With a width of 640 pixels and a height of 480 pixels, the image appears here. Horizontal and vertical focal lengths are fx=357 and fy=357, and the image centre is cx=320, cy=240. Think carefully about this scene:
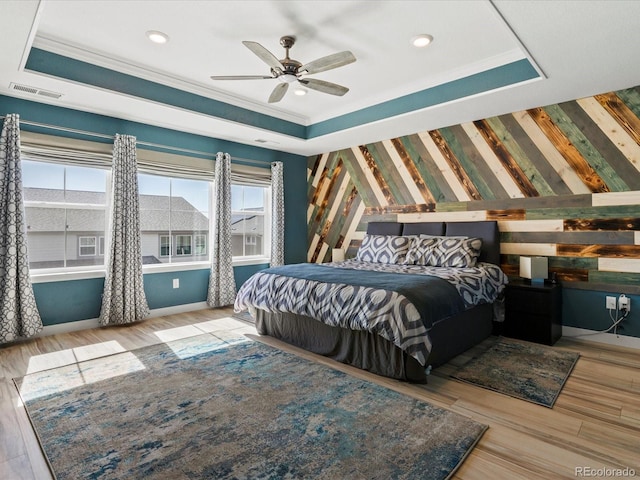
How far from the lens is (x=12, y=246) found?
3387 mm

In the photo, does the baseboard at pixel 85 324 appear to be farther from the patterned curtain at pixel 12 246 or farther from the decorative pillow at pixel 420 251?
the decorative pillow at pixel 420 251

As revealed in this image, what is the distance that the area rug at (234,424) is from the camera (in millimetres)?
1704

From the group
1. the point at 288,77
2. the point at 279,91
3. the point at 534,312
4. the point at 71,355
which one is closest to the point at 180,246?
the point at 71,355

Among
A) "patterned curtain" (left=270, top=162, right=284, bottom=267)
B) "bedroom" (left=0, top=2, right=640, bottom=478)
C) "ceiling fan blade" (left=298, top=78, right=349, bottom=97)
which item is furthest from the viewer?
"patterned curtain" (left=270, top=162, right=284, bottom=267)

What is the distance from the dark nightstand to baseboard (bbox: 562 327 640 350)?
14 centimetres

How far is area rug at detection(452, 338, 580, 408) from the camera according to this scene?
2.45 meters

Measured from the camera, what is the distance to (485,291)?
→ 330cm

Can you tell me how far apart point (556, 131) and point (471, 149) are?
2.88ft

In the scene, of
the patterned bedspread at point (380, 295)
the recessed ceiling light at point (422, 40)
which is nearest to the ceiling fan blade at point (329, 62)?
the recessed ceiling light at point (422, 40)

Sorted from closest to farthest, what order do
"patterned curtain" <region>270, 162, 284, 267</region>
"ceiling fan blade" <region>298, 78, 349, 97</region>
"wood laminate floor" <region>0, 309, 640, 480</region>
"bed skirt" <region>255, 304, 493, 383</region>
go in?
1. "wood laminate floor" <region>0, 309, 640, 480</region>
2. "bed skirt" <region>255, 304, 493, 383</region>
3. "ceiling fan blade" <region>298, 78, 349, 97</region>
4. "patterned curtain" <region>270, 162, 284, 267</region>

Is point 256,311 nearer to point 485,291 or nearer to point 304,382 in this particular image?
point 304,382

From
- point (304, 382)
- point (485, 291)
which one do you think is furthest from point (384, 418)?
point (485, 291)

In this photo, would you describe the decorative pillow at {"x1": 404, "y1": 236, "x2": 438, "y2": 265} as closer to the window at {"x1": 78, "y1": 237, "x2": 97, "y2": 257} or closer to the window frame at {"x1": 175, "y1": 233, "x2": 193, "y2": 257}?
the window frame at {"x1": 175, "y1": 233, "x2": 193, "y2": 257}

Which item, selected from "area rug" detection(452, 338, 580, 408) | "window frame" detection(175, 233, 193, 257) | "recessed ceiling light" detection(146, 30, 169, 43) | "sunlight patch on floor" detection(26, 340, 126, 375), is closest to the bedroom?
"window frame" detection(175, 233, 193, 257)
